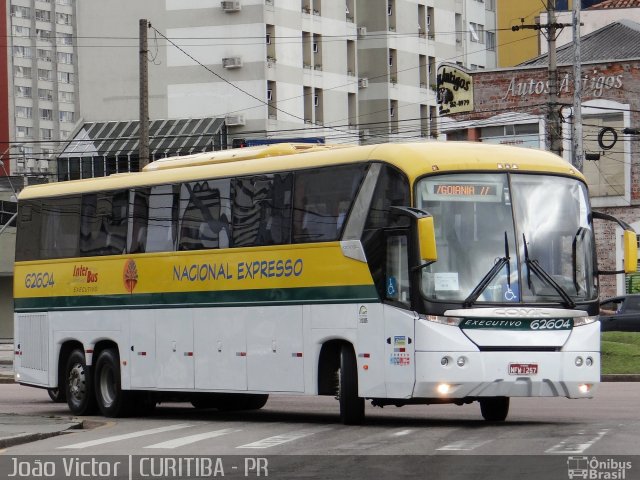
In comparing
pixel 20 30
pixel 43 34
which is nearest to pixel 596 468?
pixel 20 30

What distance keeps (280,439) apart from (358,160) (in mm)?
4007

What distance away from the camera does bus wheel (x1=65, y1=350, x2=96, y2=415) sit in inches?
1016

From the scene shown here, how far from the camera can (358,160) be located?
832 inches

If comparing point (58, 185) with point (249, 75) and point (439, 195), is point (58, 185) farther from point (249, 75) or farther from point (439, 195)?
point (249, 75)

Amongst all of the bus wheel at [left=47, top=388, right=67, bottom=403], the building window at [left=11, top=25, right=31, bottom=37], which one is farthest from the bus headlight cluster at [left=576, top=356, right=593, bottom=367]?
the building window at [left=11, top=25, right=31, bottom=37]

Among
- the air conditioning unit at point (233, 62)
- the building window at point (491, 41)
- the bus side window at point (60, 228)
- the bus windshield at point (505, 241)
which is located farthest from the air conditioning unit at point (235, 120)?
the bus windshield at point (505, 241)

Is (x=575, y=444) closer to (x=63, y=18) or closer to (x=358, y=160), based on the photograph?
(x=358, y=160)

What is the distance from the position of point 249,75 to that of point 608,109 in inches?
1097

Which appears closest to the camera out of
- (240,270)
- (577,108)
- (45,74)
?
(240,270)

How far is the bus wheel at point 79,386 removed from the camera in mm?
25812

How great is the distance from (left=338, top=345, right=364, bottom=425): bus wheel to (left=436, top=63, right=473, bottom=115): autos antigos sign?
4518cm

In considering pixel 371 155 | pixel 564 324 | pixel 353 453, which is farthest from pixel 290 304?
pixel 353 453

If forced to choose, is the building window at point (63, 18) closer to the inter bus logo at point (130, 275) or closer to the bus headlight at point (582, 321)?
the inter bus logo at point (130, 275)

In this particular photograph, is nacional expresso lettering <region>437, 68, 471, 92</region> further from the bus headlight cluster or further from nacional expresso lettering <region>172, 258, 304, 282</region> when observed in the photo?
the bus headlight cluster
